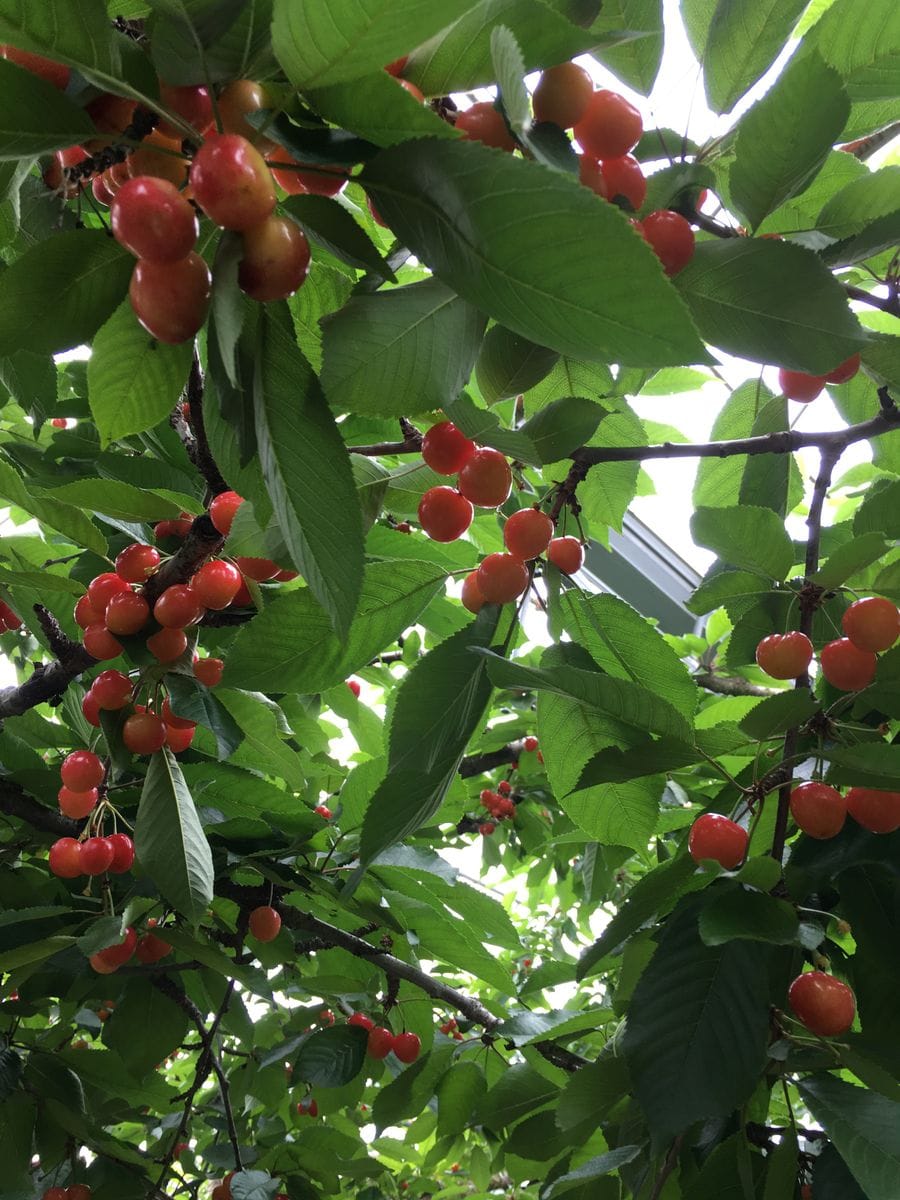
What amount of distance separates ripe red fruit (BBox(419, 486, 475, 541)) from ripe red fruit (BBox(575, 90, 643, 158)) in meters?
0.35

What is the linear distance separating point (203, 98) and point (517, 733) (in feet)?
6.51

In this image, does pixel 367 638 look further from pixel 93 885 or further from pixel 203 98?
pixel 93 885

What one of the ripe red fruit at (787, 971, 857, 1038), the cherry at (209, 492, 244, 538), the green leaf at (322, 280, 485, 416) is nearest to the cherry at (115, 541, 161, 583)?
the cherry at (209, 492, 244, 538)

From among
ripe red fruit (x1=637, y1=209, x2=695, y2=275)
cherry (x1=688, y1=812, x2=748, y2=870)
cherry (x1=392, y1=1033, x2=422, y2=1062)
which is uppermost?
ripe red fruit (x1=637, y1=209, x2=695, y2=275)

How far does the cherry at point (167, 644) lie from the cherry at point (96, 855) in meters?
0.33

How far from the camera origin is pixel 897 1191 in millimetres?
604

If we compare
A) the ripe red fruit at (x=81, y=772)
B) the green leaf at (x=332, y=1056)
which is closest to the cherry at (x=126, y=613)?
the ripe red fruit at (x=81, y=772)

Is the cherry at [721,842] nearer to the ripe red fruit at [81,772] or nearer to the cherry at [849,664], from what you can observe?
the cherry at [849,664]

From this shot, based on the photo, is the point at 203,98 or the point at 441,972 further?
the point at 441,972

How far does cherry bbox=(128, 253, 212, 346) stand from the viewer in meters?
0.42

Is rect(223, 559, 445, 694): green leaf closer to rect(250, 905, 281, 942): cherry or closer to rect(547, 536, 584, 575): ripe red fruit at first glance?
rect(547, 536, 584, 575): ripe red fruit

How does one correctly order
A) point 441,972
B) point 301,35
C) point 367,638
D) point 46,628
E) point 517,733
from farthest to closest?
point 441,972 < point 517,733 < point 46,628 < point 367,638 < point 301,35

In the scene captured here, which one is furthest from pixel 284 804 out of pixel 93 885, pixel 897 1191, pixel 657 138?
pixel 657 138

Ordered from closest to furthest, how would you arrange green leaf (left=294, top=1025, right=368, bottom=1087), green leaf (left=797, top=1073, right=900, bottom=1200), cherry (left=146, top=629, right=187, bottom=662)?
1. green leaf (left=797, top=1073, right=900, bottom=1200)
2. cherry (left=146, top=629, right=187, bottom=662)
3. green leaf (left=294, top=1025, right=368, bottom=1087)
